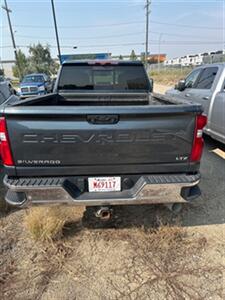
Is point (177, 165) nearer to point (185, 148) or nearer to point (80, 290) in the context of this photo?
point (185, 148)

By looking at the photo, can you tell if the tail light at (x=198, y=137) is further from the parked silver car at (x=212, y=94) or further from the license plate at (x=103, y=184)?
the parked silver car at (x=212, y=94)

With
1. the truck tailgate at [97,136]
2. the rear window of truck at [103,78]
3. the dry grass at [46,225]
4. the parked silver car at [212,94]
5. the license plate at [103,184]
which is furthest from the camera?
the parked silver car at [212,94]

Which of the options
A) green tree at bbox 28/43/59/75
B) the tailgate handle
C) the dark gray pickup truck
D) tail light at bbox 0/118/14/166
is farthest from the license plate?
green tree at bbox 28/43/59/75

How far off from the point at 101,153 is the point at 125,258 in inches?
47.3

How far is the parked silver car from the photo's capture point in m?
5.52

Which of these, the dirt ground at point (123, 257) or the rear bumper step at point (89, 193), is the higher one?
the rear bumper step at point (89, 193)

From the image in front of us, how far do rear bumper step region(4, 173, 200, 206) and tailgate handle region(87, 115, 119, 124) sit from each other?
624 mm

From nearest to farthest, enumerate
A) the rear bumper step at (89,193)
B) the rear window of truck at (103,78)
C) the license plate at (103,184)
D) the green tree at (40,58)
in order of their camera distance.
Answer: the rear bumper step at (89,193) → the license plate at (103,184) → the rear window of truck at (103,78) → the green tree at (40,58)

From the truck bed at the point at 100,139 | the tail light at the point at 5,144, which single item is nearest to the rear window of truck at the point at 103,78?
the truck bed at the point at 100,139

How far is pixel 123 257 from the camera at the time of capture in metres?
2.79

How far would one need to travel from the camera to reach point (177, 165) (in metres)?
2.58

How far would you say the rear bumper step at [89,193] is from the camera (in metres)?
2.47

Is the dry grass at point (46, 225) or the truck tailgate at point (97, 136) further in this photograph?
the dry grass at point (46, 225)

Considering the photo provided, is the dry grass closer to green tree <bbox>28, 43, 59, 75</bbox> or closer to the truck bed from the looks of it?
the truck bed
